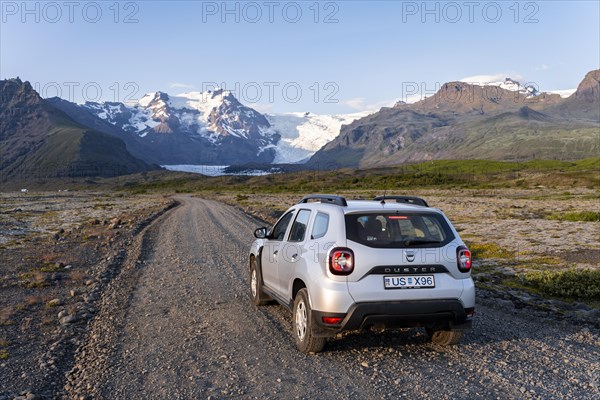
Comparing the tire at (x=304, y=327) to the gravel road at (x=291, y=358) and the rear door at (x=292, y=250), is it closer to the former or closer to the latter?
the gravel road at (x=291, y=358)

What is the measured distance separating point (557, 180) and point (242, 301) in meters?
107

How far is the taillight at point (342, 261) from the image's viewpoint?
283 inches

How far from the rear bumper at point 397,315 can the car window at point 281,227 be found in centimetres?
256

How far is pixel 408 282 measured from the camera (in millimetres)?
7270

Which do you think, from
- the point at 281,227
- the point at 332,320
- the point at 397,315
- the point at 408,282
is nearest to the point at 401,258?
the point at 408,282

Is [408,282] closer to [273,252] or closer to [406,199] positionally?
[406,199]

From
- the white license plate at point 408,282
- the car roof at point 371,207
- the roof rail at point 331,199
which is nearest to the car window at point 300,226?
the roof rail at point 331,199

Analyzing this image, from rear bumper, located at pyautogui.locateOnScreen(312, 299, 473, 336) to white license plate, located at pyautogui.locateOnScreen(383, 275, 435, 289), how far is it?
0.21 metres

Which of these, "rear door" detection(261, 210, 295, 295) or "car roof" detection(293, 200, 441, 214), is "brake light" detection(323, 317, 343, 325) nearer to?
"car roof" detection(293, 200, 441, 214)

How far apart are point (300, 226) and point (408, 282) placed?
2.33 metres

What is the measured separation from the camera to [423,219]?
309 inches

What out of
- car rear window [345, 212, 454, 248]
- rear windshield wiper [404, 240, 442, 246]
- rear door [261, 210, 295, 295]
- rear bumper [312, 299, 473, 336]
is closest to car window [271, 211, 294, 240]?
rear door [261, 210, 295, 295]

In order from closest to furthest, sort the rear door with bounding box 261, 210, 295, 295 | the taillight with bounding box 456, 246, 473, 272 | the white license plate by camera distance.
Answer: the white license plate → the taillight with bounding box 456, 246, 473, 272 → the rear door with bounding box 261, 210, 295, 295

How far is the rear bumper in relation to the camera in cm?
712
